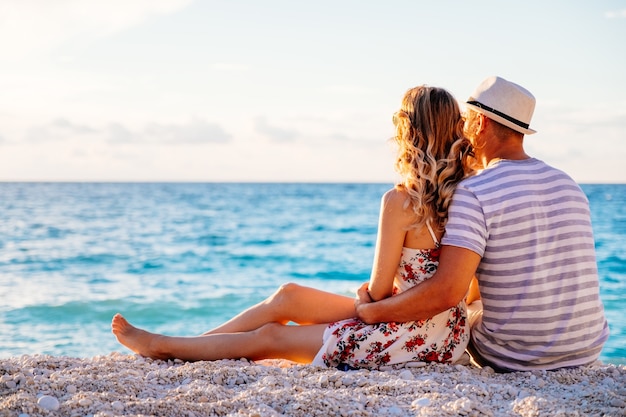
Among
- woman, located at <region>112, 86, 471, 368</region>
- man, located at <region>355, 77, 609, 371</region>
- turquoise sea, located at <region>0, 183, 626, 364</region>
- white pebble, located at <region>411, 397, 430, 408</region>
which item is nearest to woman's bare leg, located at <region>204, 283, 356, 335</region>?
woman, located at <region>112, 86, 471, 368</region>

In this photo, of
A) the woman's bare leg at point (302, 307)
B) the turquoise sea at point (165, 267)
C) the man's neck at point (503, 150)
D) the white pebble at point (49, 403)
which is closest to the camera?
the white pebble at point (49, 403)

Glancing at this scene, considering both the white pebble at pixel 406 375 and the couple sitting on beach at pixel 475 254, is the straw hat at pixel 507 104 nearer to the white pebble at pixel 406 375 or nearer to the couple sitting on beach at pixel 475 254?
the couple sitting on beach at pixel 475 254

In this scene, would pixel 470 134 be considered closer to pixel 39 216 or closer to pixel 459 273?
pixel 459 273

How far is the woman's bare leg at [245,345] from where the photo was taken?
3746 millimetres

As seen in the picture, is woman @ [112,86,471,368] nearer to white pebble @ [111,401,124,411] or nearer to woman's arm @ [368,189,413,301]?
woman's arm @ [368,189,413,301]

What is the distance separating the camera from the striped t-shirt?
3318 millimetres

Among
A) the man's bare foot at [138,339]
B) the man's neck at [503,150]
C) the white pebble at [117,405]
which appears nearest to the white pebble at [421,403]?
the white pebble at [117,405]

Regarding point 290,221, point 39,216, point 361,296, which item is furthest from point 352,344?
point 39,216

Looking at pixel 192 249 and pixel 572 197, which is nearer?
pixel 572 197

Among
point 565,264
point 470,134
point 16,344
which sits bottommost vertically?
point 16,344

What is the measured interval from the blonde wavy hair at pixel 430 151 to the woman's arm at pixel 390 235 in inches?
2.2

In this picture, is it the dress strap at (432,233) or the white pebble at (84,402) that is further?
the dress strap at (432,233)

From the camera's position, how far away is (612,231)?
21016 mm

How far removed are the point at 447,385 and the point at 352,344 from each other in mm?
→ 597
